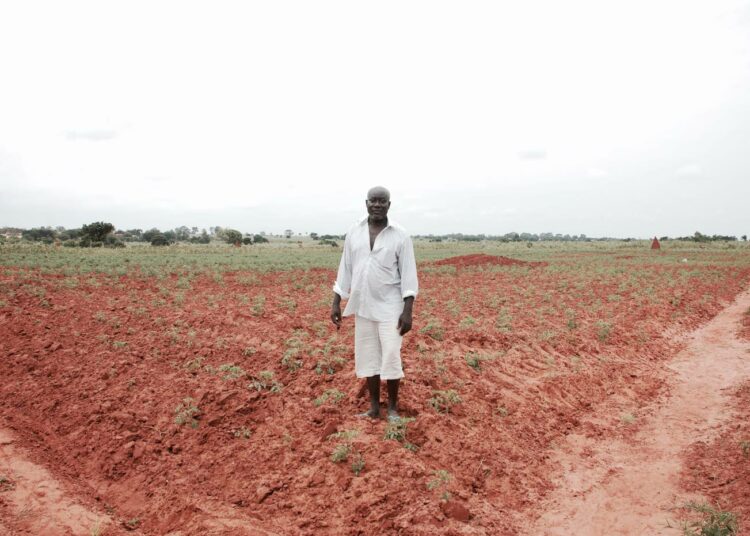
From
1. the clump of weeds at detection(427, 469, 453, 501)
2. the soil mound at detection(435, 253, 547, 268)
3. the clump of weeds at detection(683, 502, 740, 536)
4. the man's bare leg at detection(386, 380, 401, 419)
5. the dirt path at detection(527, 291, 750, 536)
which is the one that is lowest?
the dirt path at detection(527, 291, 750, 536)

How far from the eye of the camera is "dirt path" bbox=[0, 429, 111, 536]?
3305mm

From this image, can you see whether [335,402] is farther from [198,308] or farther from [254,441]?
[198,308]

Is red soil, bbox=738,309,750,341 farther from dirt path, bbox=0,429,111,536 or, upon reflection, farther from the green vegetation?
dirt path, bbox=0,429,111,536

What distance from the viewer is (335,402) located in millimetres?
4793

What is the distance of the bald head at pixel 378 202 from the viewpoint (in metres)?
3.95

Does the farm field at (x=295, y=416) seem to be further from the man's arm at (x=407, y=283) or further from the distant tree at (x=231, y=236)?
the distant tree at (x=231, y=236)

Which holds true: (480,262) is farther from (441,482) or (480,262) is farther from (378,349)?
(441,482)

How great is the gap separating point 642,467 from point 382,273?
9.48 feet

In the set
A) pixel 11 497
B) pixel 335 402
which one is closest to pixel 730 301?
pixel 335 402

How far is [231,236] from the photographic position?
7444 centimetres

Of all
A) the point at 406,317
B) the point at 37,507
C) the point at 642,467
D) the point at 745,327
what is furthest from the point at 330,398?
the point at 745,327

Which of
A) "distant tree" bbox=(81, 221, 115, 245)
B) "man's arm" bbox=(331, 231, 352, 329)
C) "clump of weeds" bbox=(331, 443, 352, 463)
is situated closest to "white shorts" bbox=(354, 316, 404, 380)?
"man's arm" bbox=(331, 231, 352, 329)

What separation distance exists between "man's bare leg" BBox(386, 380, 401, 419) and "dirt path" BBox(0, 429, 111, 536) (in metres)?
2.31

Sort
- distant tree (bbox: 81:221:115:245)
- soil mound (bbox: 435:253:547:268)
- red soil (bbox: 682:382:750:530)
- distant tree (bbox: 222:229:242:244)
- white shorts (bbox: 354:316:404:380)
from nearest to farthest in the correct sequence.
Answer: red soil (bbox: 682:382:750:530)
white shorts (bbox: 354:316:404:380)
soil mound (bbox: 435:253:547:268)
distant tree (bbox: 81:221:115:245)
distant tree (bbox: 222:229:242:244)
